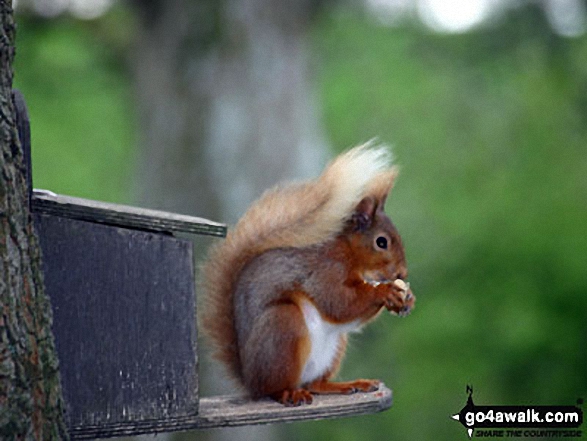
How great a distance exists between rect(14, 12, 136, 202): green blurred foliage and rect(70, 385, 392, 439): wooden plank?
3.92 metres

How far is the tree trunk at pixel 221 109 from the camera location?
5957 millimetres

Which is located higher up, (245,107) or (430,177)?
(430,177)

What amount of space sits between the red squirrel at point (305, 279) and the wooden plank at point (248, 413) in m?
0.06

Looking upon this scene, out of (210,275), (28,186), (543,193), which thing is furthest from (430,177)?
(28,186)

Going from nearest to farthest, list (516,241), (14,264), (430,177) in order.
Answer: (14,264), (516,241), (430,177)

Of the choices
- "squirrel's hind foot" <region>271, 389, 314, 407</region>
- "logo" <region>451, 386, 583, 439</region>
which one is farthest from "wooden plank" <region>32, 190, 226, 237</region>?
"logo" <region>451, 386, 583, 439</region>

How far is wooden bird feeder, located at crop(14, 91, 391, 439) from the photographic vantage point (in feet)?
7.32

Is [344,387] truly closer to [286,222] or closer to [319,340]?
[319,340]

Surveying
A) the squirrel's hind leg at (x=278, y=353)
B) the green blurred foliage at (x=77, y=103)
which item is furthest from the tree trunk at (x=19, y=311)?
the green blurred foliage at (x=77, y=103)

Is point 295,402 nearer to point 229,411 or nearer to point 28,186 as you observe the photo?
point 229,411

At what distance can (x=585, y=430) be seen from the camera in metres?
6.54

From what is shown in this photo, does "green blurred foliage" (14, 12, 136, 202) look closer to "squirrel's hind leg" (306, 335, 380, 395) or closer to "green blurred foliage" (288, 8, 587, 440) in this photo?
"green blurred foliage" (288, 8, 587, 440)

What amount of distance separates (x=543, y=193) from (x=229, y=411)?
21.1 ft

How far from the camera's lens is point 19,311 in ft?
6.45
